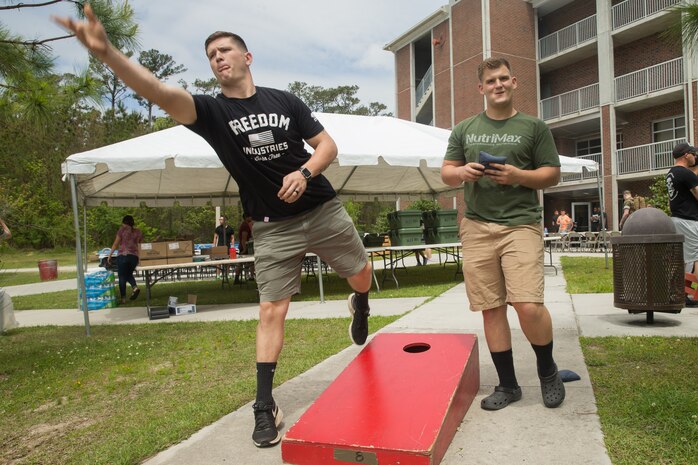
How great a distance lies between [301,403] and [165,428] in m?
0.79

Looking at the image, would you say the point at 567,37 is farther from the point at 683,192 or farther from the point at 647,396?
the point at 647,396

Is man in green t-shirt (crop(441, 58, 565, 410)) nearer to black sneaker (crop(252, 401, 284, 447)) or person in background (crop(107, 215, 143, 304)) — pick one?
black sneaker (crop(252, 401, 284, 447))

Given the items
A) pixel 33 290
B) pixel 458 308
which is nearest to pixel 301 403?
pixel 458 308

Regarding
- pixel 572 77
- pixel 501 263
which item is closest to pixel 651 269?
pixel 501 263

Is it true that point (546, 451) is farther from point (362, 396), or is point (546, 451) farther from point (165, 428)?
point (165, 428)

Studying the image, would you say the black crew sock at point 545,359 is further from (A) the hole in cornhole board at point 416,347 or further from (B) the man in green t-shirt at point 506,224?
(A) the hole in cornhole board at point 416,347

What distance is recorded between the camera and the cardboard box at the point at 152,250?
29.5ft

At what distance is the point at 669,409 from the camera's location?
275 cm

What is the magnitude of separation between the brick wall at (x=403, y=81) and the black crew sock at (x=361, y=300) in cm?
3157

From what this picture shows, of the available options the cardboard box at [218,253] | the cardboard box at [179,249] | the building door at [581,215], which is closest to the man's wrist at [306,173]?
the cardboard box at [179,249]

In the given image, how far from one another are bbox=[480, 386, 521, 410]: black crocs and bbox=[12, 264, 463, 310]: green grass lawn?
582 cm

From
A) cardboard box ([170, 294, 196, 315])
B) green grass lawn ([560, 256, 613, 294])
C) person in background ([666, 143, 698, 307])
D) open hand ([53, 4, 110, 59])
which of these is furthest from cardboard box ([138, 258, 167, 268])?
person in background ([666, 143, 698, 307])

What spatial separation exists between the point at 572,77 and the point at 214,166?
24456mm

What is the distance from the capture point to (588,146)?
27.3 m
